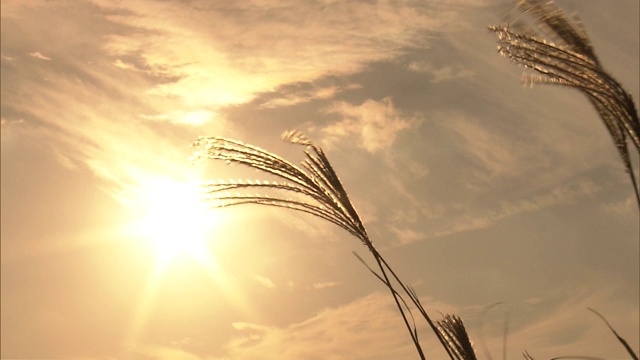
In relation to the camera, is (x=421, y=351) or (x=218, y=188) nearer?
(x=421, y=351)

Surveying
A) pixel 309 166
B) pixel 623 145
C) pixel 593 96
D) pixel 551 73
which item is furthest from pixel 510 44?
pixel 309 166

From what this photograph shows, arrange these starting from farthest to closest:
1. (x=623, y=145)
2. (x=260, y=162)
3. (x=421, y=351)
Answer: (x=623, y=145), (x=260, y=162), (x=421, y=351)

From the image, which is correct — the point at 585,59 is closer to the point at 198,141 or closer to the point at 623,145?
the point at 623,145

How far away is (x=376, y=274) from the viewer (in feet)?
11.5

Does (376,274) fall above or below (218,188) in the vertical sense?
below

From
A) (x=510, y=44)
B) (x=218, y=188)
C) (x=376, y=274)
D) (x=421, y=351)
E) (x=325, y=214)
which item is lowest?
(x=421, y=351)

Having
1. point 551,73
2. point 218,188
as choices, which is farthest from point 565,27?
point 218,188

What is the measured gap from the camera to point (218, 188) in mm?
3471

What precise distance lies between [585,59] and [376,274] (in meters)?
1.43

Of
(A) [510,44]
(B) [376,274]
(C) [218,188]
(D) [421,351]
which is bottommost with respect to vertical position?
Answer: (D) [421,351]

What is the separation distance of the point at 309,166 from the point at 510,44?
115 centimetres

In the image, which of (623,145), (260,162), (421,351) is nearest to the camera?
(421,351)

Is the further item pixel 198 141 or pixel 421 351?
pixel 198 141

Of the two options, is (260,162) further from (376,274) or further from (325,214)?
(376,274)
